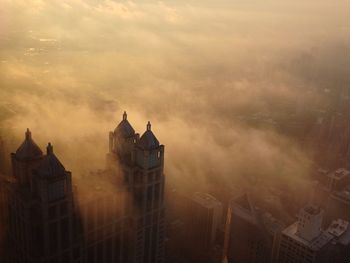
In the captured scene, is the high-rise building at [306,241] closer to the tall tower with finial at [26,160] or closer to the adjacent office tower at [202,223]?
the adjacent office tower at [202,223]

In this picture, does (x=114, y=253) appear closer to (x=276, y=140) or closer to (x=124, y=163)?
(x=124, y=163)

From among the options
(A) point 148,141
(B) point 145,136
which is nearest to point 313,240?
(A) point 148,141

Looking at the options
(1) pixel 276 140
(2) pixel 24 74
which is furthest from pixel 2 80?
(1) pixel 276 140

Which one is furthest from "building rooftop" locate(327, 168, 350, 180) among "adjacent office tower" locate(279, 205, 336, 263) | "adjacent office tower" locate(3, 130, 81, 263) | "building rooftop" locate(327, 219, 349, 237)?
"adjacent office tower" locate(3, 130, 81, 263)

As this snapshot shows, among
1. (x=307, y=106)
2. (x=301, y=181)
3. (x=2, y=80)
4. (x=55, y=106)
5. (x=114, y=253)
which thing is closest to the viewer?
(x=114, y=253)

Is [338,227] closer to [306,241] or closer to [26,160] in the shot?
[306,241]
